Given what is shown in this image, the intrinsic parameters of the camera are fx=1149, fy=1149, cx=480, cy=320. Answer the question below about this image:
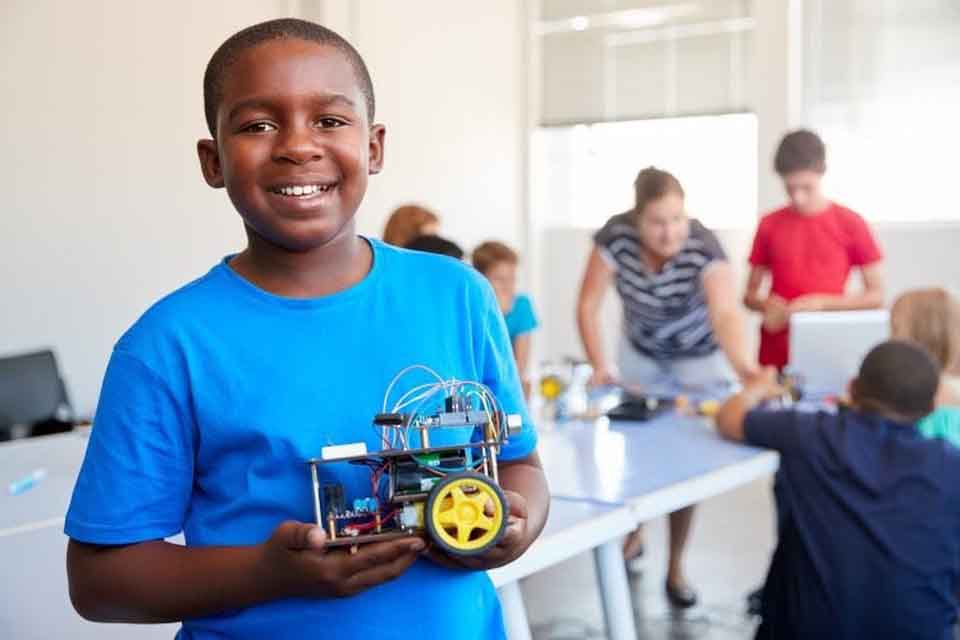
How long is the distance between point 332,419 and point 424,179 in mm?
5521

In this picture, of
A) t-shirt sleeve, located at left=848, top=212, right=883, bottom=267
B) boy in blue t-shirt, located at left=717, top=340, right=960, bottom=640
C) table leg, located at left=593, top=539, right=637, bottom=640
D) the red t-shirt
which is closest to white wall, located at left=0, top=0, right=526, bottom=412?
the red t-shirt

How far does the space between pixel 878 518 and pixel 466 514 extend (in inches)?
64.5

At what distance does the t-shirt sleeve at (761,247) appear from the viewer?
4.14 meters

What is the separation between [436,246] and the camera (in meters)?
3.12

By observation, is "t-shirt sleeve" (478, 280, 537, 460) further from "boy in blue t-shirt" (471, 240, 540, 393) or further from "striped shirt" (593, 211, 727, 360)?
"striped shirt" (593, 211, 727, 360)

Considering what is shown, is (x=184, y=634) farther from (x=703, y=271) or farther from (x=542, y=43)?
(x=542, y=43)

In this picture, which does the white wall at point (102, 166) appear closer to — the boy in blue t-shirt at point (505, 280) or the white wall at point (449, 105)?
the white wall at point (449, 105)

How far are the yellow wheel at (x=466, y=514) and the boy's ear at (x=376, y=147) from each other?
32cm

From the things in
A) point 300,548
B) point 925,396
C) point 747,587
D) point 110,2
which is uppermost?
point 110,2

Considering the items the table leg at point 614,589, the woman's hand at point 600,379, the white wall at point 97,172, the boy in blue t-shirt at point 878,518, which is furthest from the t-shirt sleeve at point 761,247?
the white wall at point 97,172

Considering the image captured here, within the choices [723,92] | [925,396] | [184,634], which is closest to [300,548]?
[184,634]

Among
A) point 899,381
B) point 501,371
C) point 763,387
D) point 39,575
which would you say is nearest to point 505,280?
point 763,387

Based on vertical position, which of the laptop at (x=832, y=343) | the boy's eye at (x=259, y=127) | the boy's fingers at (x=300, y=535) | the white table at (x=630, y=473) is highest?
the boy's eye at (x=259, y=127)

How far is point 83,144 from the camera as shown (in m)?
4.80
